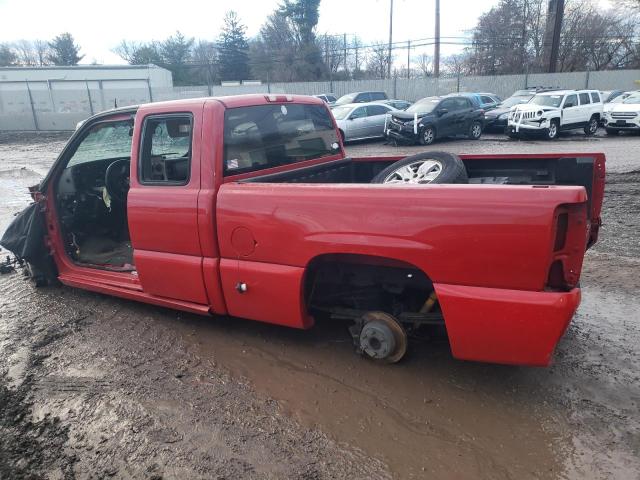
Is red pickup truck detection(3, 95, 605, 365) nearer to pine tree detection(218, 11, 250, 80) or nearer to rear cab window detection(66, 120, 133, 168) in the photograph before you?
rear cab window detection(66, 120, 133, 168)

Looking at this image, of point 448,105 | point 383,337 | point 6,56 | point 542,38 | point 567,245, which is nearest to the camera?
point 567,245

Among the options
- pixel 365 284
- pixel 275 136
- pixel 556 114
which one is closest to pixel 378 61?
pixel 556 114

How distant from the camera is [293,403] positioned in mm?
3145

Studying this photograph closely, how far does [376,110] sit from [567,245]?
17553mm

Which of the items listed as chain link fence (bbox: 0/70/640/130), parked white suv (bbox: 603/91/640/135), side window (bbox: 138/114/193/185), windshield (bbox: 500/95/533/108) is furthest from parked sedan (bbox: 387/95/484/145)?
side window (bbox: 138/114/193/185)

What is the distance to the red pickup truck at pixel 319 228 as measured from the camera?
266cm

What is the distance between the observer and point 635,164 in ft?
38.2

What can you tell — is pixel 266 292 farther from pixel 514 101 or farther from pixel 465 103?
pixel 514 101

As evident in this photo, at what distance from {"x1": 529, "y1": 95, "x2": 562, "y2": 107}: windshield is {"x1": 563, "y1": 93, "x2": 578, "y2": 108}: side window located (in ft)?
0.84

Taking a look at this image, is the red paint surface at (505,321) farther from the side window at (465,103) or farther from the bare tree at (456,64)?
the bare tree at (456,64)

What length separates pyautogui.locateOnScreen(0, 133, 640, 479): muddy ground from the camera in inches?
103

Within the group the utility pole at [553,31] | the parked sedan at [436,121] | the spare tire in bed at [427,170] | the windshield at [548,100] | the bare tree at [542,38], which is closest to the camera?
the spare tire in bed at [427,170]

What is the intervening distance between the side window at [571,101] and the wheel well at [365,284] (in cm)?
1758

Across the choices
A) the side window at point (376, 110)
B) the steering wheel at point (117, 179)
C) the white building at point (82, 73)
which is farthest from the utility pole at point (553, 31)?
the white building at point (82, 73)
